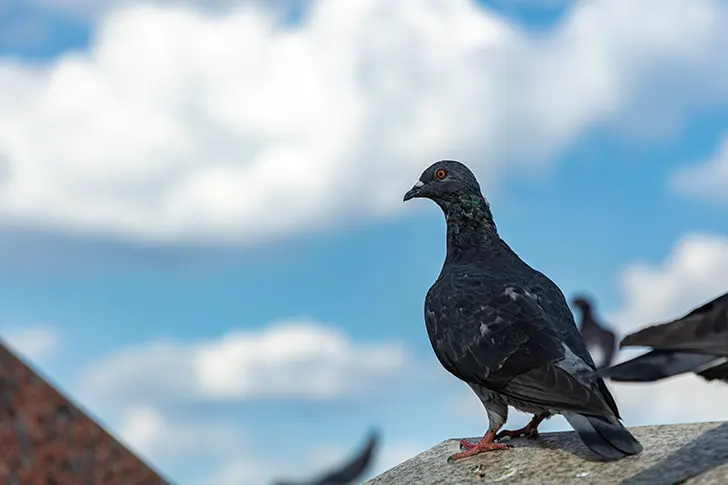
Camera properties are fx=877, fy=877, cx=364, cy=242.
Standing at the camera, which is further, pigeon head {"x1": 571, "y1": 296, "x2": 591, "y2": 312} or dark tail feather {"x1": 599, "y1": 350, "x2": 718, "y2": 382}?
pigeon head {"x1": 571, "y1": 296, "x2": 591, "y2": 312}

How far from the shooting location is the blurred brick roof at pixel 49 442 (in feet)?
23.9

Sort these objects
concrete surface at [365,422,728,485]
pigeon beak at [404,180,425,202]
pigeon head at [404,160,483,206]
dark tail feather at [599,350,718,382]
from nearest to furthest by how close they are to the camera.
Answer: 1. dark tail feather at [599,350,718,382]
2. concrete surface at [365,422,728,485]
3. pigeon head at [404,160,483,206]
4. pigeon beak at [404,180,425,202]

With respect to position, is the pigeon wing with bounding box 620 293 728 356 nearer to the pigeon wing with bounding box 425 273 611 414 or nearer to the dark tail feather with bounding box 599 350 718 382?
the dark tail feather with bounding box 599 350 718 382

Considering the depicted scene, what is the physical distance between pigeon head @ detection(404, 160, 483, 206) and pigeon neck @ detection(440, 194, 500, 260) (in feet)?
0.19

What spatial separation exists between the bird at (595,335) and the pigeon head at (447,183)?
330 inches

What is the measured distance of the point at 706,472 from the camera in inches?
228

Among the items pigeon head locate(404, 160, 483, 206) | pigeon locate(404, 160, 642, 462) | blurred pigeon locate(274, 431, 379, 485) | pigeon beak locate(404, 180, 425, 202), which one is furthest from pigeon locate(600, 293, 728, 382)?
blurred pigeon locate(274, 431, 379, 485)

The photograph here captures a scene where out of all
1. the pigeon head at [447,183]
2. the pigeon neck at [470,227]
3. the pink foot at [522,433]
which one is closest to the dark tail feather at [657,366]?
the pink foot at [522,433]

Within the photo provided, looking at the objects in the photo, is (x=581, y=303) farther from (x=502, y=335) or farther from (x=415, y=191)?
(x=502, y=335)

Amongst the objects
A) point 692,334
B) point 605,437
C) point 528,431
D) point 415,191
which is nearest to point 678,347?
point 692,334

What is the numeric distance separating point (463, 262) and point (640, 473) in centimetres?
261

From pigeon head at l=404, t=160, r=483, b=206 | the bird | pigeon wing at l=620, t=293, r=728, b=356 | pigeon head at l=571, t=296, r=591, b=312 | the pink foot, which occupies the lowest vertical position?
pigeon wing at l=620, t=293, r=728, b=356

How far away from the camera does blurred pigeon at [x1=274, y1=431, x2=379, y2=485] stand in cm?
1016

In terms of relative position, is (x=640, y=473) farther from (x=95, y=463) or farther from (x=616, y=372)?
(x=95, y=463)
